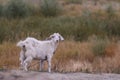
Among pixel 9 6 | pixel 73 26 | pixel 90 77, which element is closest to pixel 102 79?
pixel 90 77

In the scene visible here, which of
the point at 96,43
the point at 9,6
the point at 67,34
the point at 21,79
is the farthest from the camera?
the point at 9,6

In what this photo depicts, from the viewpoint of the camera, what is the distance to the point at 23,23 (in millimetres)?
25906

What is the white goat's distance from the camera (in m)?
10.0

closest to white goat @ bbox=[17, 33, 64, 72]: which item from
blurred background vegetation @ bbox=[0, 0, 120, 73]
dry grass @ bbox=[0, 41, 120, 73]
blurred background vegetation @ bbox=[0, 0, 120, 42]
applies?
blurred background vegetation @ bbox=[0, 0, 120, 73]

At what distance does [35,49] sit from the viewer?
400 inches

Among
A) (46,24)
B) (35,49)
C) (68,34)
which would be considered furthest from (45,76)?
(46,24)

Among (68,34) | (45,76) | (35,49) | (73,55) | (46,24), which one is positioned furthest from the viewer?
(46,24)

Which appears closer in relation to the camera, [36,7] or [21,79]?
[21,79]

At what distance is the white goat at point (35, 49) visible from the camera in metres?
10.0

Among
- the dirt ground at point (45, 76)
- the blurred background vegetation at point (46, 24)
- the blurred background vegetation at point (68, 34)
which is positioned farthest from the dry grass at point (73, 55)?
the dirt ground at point (45, 76)

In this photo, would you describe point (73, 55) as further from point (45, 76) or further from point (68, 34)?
point (45, 76)

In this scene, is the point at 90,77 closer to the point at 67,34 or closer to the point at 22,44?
the point at 22,44

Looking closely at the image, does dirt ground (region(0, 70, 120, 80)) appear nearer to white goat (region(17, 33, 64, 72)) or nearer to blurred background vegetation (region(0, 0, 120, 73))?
white goat (region(17, 33, 64, 72))

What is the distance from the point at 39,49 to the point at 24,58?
40 cm
